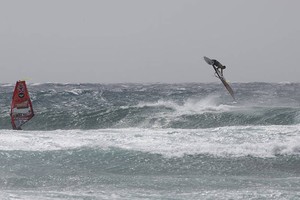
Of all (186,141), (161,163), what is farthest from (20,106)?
(161,163)

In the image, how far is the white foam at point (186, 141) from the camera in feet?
51.4

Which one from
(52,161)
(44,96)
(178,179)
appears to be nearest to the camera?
(178,179)

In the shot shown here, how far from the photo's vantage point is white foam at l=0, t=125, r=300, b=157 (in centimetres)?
1567

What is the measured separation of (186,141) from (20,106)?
9.06m

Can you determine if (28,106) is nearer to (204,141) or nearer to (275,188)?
(204,141)

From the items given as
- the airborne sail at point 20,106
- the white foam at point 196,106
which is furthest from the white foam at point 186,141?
the white foam at point 196,106

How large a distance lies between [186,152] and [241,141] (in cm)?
219

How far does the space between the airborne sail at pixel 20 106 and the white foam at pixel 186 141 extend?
12.9 feet

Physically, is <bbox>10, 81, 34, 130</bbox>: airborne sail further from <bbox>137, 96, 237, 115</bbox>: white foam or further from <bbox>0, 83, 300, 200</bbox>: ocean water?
<bbox>137, 96, 237, 115</bbox>: white foam

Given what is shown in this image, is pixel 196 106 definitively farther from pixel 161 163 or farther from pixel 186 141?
pixel 161 163

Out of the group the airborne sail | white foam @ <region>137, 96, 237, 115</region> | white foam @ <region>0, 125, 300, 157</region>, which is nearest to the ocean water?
white foam @ <region>0, 125, 300, 157</region>

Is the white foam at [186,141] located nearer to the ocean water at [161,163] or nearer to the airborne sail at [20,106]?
the ocean water at [161,163]

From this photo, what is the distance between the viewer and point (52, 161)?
14.2m

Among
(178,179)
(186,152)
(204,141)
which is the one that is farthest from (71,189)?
(204,141)
